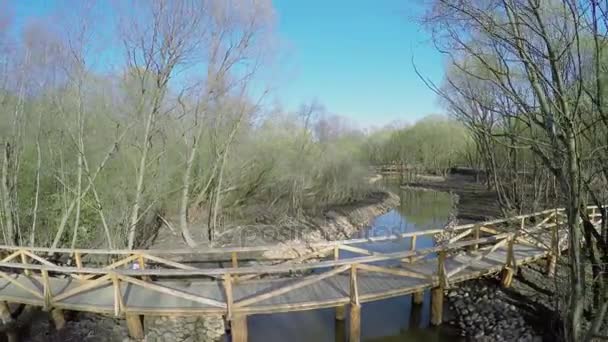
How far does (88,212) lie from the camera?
10.9 meters

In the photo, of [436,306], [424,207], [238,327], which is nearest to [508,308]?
[436,306]

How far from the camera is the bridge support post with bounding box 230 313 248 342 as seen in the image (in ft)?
20.4

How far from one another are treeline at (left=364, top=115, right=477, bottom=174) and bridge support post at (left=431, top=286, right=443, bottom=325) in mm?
32677

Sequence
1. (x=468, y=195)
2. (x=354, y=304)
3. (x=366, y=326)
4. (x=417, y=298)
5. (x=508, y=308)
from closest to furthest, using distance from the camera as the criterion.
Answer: (x=354, y=304)
(x=508, y=308)
(x=366, y=326)
(x=417, y=298)
(x=468, y=195)

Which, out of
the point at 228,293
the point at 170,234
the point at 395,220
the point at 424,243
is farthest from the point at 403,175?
the point at 228,293

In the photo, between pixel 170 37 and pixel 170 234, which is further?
pixel 170 234

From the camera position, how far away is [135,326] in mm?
6676

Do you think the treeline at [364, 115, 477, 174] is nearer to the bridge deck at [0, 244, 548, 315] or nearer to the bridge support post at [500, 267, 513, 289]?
the bridge support post at [500, 267, 513, 289]

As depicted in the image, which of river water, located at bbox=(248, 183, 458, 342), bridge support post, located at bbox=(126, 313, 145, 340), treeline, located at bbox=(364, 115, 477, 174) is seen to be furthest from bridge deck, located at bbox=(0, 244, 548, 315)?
treeline, located at bbox=(364, 115, 477, 174)

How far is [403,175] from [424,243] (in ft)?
93.0

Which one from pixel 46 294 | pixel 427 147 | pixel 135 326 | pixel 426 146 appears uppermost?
pixel 426 146

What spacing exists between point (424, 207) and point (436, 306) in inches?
719

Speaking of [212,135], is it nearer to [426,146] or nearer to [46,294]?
[46,294]

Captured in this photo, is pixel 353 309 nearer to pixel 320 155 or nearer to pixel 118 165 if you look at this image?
pixel 118 165
